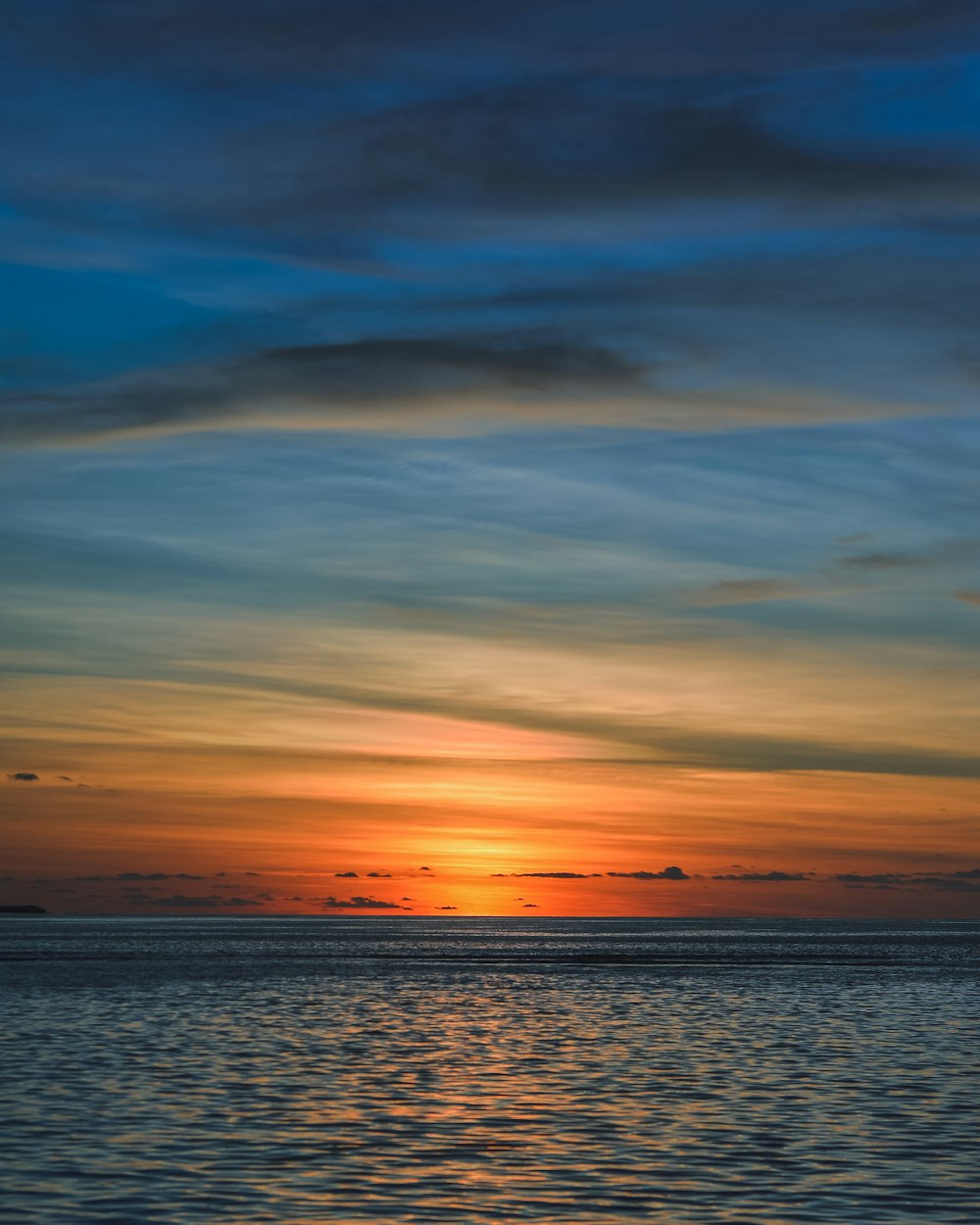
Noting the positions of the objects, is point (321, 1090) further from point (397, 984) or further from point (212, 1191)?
point (397, 984)

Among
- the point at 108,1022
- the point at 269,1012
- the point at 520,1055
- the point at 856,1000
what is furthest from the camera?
the point at 856,1000

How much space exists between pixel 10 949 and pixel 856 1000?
4689 inches

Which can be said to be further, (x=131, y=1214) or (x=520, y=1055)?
(x=520, y=1055)

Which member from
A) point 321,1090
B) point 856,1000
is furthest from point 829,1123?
point 856,1000

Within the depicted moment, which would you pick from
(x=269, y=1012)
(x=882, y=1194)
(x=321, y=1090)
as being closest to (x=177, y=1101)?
(x=321, y=1090)

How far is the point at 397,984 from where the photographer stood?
324ft

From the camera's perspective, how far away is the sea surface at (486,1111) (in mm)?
27016

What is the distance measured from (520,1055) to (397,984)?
49.3 meters

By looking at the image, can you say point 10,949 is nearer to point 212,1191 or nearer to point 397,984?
point 397,984

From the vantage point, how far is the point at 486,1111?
3762cm

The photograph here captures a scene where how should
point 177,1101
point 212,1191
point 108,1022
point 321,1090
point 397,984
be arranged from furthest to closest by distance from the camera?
1. point 397,984
2. point 108,1022
3. point 321,1090
4. point 177,1101
5. point 212,1191

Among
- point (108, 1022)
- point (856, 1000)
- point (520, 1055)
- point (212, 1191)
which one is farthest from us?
point (856, 1000)

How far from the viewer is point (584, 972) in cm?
12319

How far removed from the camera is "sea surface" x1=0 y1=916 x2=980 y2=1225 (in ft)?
88.6
